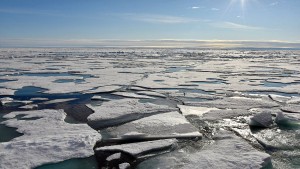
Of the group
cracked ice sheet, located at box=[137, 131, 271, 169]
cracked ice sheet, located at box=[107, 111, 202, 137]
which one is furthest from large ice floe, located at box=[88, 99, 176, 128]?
cracked ice sheet, located at box=[137, 131, 271, 169]

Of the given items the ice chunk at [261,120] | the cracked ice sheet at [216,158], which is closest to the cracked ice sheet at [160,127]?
the cracked ice sheet at [216,158]

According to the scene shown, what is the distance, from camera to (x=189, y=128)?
4488mm

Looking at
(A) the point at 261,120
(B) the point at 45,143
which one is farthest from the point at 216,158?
(B) the point at 45,143

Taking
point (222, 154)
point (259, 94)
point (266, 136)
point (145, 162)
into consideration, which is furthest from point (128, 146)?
point (259, 94)

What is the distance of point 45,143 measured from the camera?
3.77 metres

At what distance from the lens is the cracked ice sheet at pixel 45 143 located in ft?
11.0

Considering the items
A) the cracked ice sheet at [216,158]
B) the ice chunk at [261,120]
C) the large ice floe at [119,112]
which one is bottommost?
the cracked ice sheet at [216,158]

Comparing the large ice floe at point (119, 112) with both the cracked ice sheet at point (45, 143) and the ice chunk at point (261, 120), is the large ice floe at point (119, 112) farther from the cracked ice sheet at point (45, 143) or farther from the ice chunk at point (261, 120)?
the ice chunk at point (261, 120)

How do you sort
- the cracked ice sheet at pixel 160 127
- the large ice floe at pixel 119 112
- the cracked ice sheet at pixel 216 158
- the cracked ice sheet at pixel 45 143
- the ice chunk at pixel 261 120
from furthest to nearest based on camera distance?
the large ice floe at pixel 119 112 → the ice chunk at pixel 261 120 → the cracked ice sheet at pixel 160 127 → the cracked ice sheet at pixel 45 143 → the cracked ice sheet at pixel 216 158

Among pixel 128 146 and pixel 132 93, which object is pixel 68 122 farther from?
pixel 132 93

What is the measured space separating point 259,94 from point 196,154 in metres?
4.53

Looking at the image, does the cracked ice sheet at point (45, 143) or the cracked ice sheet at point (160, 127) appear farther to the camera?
the cracked ice sheet at point (160, 127)

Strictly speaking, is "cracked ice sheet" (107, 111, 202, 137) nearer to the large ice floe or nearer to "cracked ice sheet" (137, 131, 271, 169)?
the large ice floe

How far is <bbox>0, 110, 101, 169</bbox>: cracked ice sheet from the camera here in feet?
11.0
